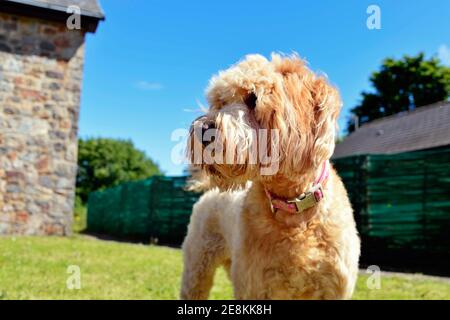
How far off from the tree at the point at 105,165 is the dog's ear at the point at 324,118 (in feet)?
126

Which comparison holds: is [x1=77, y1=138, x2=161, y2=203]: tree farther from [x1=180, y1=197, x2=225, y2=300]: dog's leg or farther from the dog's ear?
the dog's ear

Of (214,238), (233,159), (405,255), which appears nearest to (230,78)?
(233,159)

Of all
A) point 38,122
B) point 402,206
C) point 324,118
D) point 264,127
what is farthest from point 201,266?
point 38,122

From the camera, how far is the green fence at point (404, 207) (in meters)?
9.52

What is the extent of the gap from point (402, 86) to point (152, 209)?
28623 mm

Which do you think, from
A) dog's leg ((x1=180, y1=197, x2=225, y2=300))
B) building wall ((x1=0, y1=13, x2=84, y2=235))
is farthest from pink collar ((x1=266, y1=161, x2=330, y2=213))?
building wall ((x1=0, y1=13, x2=84, y2=235))

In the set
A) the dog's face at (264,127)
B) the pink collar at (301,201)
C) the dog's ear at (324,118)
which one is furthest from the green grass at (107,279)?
the dog's ear at (324,118)

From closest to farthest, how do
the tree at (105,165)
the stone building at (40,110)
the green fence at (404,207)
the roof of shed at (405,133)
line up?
the green fence at (404,207) < the stone building at (40,110) < the roof of shed at (405,133) < the tree at (105,165)

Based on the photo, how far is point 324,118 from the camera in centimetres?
294

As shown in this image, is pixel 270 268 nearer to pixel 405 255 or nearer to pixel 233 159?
pixel 233 159

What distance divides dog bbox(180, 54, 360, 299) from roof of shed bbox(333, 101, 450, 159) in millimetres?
17404

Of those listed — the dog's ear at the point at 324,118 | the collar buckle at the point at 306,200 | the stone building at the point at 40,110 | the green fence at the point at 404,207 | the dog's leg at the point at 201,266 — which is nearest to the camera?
the dog's ear at the point at 324,118

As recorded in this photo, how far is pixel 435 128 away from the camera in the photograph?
70.6 feet

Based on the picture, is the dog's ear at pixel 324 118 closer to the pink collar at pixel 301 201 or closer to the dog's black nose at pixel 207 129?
the pink collar at pixel 301 201
